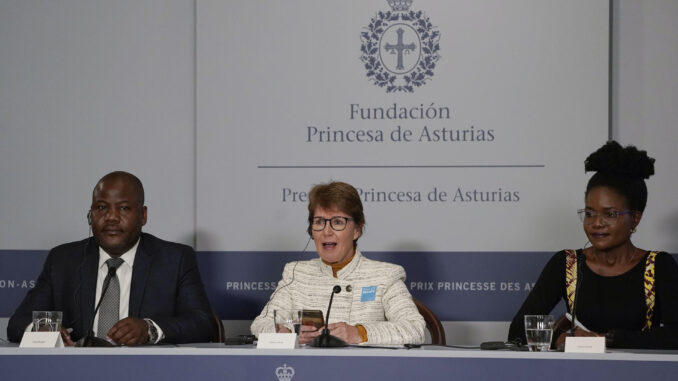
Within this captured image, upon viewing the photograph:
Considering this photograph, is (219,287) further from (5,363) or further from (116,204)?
(5,363)

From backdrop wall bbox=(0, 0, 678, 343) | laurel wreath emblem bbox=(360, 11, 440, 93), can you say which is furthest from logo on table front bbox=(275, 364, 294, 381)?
laurel wreath emblem bbox=(360, 11, 440, 93)

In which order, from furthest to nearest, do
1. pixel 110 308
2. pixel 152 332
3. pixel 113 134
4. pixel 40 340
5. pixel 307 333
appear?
pixel 113 134
pixel 110 308
pixel 152 332
pixel 307 333
pixel 40 340

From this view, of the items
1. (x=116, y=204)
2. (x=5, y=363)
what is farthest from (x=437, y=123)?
(x=5, y=363)

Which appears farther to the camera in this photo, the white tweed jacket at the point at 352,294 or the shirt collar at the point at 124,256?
the shirt collar at the point at 124,256

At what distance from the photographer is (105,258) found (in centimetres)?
400

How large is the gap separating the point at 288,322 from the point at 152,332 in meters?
0.67

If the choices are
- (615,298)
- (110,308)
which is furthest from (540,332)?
(110,308)

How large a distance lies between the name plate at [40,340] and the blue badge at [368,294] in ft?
4.21

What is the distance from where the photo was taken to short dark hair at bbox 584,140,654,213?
3818mm

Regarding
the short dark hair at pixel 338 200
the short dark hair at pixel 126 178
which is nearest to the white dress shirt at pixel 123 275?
the short dark hair at pixel 126 178

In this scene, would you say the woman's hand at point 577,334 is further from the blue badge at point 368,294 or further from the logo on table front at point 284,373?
the logo on table front at point 284,373

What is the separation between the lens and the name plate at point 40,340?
9.93ft

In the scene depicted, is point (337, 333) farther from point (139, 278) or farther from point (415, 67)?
point (415, 67)

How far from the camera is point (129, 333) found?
135 inches
